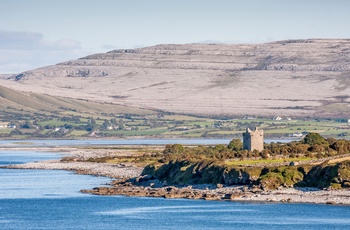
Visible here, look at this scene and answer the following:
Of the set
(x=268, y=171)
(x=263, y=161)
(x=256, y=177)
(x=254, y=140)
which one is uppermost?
(x=268, y=171)

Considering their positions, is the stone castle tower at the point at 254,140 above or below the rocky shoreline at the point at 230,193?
above

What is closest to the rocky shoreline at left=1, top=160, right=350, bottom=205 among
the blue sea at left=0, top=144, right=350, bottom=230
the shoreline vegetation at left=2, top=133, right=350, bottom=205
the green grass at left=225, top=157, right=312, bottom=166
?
the shoreline vegetation at left=2, top=133, right=350, bottom=205

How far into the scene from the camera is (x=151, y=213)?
224 feet

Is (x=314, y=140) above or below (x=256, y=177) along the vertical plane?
below

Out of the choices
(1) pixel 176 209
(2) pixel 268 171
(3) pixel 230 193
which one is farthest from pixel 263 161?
(1) pixel 176 209

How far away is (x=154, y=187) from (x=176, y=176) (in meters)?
2.24

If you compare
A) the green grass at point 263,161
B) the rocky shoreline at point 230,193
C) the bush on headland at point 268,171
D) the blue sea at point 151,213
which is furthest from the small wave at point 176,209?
the green grass at point 263,161

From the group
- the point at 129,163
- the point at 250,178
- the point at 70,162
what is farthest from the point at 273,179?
the point at 70,162

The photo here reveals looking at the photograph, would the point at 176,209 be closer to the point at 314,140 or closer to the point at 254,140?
the point at 254,140

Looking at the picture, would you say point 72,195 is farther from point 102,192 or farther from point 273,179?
point 273,179

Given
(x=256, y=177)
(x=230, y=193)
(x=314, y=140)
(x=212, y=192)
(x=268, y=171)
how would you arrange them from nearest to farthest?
1. (x=230, y=193)
2. (x=256, y=177)
3. (x=268, y=171)
4. (x=212, y=192)
5. (x=314, y=140)

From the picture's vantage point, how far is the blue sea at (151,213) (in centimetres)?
6266

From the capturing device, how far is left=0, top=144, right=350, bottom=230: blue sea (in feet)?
206

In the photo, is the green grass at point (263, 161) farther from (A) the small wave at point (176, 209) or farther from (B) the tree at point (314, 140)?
(B) the tree at point (314, 140)
